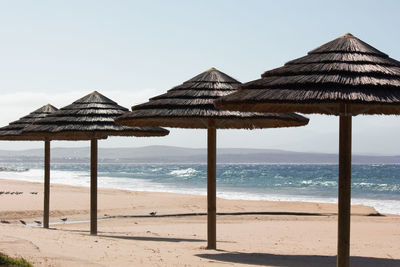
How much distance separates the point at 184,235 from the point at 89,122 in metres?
3.61

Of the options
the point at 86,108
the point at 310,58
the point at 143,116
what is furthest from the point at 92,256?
the point at 86,108

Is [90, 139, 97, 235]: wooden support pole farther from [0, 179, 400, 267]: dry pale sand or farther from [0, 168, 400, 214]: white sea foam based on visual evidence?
[0, 168, 400, 214]: white sea foam

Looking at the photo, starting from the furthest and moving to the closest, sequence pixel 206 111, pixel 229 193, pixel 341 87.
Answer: pixel 229 193 → pixel 206 111 → pixel 341 87

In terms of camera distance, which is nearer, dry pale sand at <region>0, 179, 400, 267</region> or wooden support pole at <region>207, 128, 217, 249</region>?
dry pale sand at <region>0, 179, 400, 267</region>

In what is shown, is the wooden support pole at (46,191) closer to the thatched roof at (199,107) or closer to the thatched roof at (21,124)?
the thatched roof at (21,124)

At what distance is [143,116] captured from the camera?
34.2ft

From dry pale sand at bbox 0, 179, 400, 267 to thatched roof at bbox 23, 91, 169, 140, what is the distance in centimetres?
205

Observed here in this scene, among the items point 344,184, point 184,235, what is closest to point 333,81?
point 344,184

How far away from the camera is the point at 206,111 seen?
1016 cm

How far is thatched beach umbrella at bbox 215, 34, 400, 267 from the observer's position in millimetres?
7730

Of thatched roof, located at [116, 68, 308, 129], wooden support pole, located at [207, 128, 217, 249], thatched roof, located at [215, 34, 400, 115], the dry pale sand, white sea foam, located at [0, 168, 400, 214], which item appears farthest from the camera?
white sea foam, located at [0, 168, 400, 214]

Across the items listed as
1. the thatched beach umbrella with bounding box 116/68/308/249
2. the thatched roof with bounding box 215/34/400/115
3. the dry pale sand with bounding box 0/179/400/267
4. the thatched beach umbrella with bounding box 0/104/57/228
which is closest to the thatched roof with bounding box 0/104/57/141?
the thatched beach umbrella with bounding box 0/104/57/228

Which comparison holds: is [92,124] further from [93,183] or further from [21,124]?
[21,124]

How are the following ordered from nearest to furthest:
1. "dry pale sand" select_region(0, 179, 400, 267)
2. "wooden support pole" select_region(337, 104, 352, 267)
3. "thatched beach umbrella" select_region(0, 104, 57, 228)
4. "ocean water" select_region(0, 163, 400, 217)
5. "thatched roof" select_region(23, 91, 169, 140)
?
"wooden support pole" select_region(337, 104, 352, 267) < "dry pale sand" select_region(0, 179, 400, 267) < "thatched roof" select_region(23, 91, 169, 140) < "thatched beach umbrella" select_region(0, 104, 57, 228) < "ocean water" select_region(0, 163, 400, 217)
